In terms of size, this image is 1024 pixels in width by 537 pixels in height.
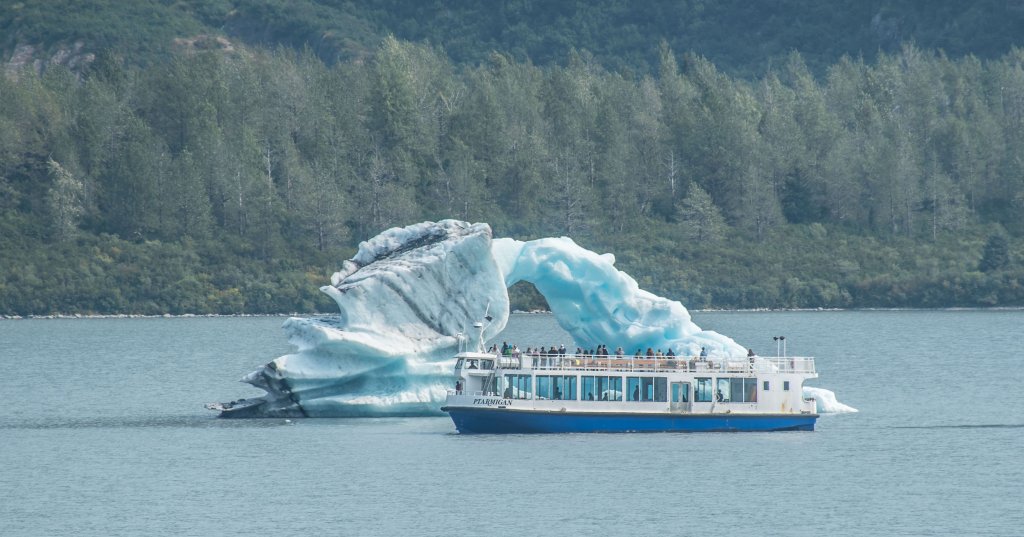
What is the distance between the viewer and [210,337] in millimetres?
152000

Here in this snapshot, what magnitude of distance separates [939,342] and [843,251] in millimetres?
39597

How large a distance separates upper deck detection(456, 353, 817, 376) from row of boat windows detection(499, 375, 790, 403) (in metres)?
0.39

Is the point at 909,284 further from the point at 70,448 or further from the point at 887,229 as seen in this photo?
the point at 70,448

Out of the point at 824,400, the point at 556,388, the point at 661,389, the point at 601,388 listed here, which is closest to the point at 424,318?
the point at 556,388

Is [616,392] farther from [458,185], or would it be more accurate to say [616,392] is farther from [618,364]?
[458,185]

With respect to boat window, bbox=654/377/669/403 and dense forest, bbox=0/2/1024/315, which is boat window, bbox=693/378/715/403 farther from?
dense forest, bbox=0/2/1024/315

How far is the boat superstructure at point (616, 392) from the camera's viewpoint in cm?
7712

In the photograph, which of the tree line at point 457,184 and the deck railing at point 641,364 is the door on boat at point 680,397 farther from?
the tree line at point 457,184

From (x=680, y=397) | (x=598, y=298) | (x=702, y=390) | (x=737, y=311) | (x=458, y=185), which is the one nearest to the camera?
(x=680, y=397)

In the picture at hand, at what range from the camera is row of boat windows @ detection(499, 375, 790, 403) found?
77.6 metres

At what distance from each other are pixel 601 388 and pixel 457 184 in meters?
98.6

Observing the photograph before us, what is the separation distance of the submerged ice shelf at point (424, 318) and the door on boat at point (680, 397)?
152 inches

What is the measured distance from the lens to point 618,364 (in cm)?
7775

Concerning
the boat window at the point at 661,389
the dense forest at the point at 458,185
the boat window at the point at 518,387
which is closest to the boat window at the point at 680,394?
the boat window at the point at 661,389
